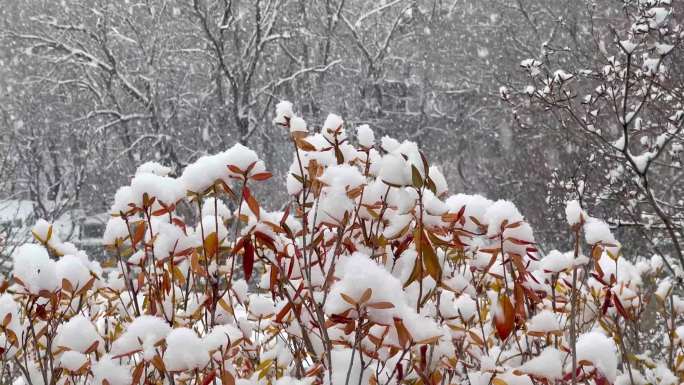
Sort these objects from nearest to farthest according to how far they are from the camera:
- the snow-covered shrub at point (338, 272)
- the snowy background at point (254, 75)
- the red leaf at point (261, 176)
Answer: the snow-covered shrub at point (338, 272), the red leaf at point (261, 176), the snowy background at point (254, 75)

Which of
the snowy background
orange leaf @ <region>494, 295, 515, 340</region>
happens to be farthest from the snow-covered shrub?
the snowy background

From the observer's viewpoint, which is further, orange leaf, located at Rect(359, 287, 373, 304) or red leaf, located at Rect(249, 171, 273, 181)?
red leaf, located at Rect(249, 171, 273, 181)

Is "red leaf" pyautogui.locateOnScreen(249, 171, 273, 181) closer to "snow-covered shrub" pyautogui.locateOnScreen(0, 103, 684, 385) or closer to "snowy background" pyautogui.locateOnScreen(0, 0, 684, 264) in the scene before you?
"snow-covered shrub" pyautogui.locateOnScreen(0, 103, 684, 385)

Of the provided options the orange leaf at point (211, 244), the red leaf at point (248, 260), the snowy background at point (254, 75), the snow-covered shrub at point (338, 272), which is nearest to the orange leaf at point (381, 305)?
the snow-covered shrub at point (338, 272)

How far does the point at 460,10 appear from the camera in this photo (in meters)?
17.8

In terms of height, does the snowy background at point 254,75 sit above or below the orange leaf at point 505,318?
above

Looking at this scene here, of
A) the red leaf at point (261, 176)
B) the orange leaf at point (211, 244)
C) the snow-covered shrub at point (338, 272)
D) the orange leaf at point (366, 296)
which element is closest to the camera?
the orange leaf at point (366, 296)

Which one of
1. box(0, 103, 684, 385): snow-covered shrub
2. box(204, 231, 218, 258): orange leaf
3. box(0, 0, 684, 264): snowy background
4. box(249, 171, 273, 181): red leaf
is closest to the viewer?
A: box(0, 103, 684, 385): snow-covered shrub

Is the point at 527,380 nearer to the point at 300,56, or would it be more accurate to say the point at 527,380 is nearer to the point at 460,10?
the point at 300,56

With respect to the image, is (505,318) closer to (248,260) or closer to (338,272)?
(338,272)

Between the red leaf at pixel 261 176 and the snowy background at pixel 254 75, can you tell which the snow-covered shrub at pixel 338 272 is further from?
the snowy background at pixel 254 75

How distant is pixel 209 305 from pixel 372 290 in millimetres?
671

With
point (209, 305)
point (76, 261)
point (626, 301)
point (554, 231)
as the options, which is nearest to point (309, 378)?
point (209, 305)

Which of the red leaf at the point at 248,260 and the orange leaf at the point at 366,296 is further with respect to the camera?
the red leaf at the point at 248,260
